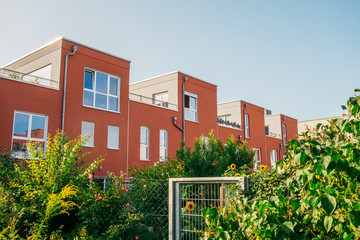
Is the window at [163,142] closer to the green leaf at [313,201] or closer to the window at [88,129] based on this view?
the window at [88,129]

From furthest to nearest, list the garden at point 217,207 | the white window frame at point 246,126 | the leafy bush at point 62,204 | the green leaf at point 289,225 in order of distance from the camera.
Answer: the white window frame at point 246,126
the leafy bush at point 62,204
the green leaf at point 289,225
the garden at point 217,207

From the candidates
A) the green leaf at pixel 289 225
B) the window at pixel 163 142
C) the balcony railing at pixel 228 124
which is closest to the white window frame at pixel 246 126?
the balcony railing at pixel 228 124

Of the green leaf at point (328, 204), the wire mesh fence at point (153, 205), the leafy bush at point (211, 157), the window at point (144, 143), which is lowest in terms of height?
the wire mesh fence at point (153, 205)

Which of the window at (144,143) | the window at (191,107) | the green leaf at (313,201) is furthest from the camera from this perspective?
the window at (191,107)

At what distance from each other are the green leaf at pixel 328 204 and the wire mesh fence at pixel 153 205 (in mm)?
3757

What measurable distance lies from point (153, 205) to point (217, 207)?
217cm

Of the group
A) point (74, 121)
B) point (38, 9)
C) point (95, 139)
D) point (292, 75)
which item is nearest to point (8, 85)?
point (74, 121)

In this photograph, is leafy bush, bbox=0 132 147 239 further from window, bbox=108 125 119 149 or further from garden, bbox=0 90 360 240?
window, bbox=108 125 119 149

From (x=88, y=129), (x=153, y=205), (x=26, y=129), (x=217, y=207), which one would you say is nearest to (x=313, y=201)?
(x=217, y=207)

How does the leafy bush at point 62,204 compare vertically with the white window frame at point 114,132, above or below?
below

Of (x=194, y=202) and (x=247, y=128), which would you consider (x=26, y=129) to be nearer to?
(x=194, y=202)

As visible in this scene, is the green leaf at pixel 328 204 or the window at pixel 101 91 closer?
the green leaf at pixel 328 204

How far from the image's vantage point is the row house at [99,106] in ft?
44.0

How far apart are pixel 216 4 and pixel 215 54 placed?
1.13 meters
